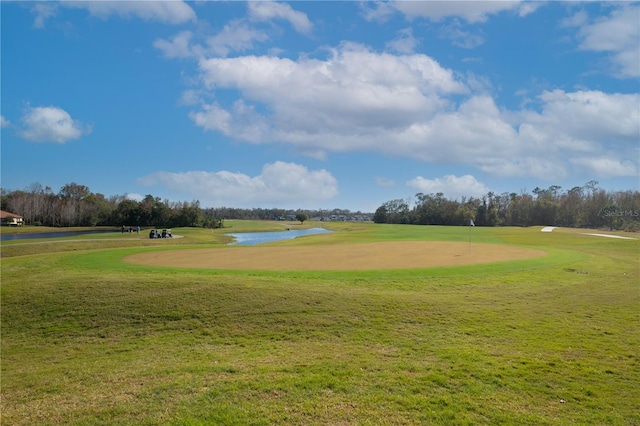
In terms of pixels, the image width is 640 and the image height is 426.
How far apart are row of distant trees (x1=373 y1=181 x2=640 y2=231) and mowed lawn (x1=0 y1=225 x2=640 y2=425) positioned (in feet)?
274

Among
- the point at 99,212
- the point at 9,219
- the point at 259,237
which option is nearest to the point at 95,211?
the point at 99,212

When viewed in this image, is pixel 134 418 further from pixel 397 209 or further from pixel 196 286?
pixel 397 209

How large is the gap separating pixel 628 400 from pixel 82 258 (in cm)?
2824

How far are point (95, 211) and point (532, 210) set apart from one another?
126030mm

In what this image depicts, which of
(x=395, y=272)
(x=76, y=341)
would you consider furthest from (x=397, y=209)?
(x=76, y=341)

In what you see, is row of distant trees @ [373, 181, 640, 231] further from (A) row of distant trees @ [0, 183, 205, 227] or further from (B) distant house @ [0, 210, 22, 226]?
(B) distant house @ [0, 210, 22, 226]

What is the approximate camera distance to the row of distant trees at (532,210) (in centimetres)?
9129

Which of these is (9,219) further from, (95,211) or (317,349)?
(317,349)

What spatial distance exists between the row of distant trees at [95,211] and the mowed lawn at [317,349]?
79476mm

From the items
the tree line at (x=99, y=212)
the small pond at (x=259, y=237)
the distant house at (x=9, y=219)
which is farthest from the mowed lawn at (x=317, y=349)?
the distant house at (x=9, y=219)

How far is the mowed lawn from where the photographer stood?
23.1 feet

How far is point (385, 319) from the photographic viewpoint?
12.2 meters

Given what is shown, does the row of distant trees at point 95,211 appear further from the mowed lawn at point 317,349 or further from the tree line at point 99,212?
the mowed lawn at point 317,349

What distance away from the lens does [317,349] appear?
10062mm
